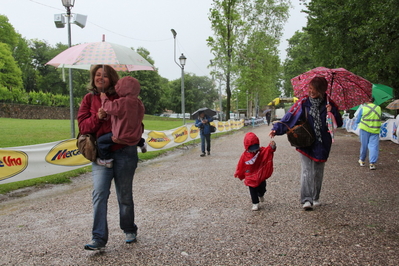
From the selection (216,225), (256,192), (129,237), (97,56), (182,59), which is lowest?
(216,225)

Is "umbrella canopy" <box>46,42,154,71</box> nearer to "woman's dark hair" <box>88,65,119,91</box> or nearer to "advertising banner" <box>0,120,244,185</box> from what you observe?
"woman's dark hair" <box>88,65,119,91</box>

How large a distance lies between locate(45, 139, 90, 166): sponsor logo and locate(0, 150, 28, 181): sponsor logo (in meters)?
0.72

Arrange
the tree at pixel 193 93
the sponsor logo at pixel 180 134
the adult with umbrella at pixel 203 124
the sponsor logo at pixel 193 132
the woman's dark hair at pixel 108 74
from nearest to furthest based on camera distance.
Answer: the woman's dark hair at pixel 108 74 → the adult with umbrella at pixel 203 124 → the sponsor logo at pixel 180 134 → the sponsor logo at pixel 193 132 → the tree at pixel 193 93

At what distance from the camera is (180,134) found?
55.7 feet

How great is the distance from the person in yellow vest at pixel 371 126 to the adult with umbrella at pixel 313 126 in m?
4.34

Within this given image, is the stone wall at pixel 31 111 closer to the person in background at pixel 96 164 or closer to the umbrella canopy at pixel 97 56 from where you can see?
the umbrella canopy at pixel 97 56

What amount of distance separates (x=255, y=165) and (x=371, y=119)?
16.4 ft

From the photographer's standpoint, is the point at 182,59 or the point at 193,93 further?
the point at 193,93

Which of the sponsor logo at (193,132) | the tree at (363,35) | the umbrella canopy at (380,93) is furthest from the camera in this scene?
the sponsor logo at (193,132)

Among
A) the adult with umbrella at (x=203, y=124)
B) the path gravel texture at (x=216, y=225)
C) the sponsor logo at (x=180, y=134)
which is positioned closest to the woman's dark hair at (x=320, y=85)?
the path gravel texture at (x=216, y=225)

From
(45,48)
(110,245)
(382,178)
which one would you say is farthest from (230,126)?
(45,48)

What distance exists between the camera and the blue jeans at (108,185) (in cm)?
352

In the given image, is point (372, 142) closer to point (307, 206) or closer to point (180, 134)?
point (307, 206)

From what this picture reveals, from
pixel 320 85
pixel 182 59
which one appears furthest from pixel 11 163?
pixel 182 59
